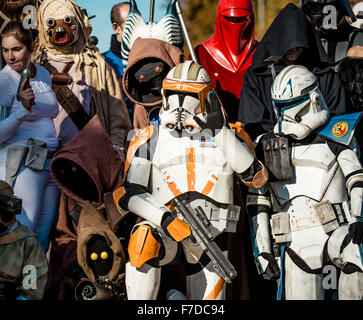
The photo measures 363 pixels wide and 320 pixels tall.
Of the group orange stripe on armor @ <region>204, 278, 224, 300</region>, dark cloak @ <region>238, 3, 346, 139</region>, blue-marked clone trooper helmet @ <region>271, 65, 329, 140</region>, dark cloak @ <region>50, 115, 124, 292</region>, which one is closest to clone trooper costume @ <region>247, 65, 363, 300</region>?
blue-marked clone trooper helmet @ <region>271, 65, 329, 140</region>

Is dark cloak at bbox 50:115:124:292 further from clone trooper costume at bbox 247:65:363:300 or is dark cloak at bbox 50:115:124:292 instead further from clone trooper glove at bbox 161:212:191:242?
clone trooper costume at bbox 247:65:363:300

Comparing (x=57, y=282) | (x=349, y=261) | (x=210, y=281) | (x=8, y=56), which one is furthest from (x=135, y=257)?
(x=8, y=56)

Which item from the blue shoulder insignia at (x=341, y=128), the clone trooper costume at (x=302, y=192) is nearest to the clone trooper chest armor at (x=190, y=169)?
the clone trooper costume at (x=302, y=192)

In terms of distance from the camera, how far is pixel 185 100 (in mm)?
5523

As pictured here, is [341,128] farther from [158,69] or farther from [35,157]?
[35,157]

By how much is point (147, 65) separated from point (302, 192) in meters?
1.60

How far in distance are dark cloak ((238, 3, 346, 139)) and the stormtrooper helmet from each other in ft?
3.03

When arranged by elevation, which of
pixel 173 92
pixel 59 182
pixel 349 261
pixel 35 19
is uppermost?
pixel 35 19

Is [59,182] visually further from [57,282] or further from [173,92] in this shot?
[173,92]

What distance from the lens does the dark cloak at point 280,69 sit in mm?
6406

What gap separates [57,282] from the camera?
598 centimetres

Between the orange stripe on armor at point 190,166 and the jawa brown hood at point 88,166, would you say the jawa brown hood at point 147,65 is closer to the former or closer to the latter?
the jawa brown hood at point 88,166

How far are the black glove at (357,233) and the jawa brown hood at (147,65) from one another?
71.2 inches

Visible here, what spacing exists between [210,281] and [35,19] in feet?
8.37
